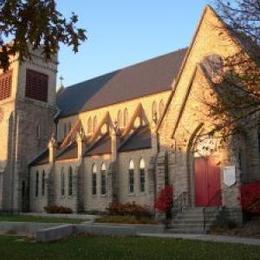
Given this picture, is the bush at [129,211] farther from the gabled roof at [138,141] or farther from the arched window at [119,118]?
the arched window at [119,118]

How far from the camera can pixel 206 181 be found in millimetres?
26312

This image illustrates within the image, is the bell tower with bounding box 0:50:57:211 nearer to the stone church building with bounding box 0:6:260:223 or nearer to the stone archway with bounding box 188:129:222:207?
the stone church building with bounding box 0:6:260:223

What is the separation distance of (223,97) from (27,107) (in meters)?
37.8

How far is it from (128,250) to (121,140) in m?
24.6

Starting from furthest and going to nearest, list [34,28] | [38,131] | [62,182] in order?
[38,131] → [62,182] → [34,28]

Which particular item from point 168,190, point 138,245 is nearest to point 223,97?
point 138,245

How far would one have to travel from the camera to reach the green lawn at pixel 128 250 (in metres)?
13.8

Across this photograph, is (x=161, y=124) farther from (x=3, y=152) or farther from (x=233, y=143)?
(x=3, y=152)

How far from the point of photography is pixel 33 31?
862cm

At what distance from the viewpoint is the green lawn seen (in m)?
13.8

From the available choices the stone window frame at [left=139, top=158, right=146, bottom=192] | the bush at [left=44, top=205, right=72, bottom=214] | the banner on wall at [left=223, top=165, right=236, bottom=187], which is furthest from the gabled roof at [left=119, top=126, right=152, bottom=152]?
the banner on wall at [left=223, top=165, right=236, bottom=187]

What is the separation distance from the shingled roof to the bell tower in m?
2.86

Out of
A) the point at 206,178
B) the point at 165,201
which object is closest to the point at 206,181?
the point at 206,178

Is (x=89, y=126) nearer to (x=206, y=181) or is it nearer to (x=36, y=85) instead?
(x=36, y=85)
